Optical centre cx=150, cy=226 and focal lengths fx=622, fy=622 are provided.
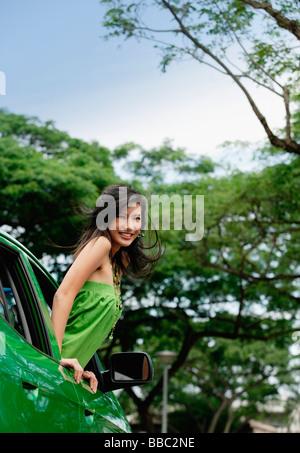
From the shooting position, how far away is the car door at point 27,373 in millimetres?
1522

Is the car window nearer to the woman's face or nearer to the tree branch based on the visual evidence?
the woman's face

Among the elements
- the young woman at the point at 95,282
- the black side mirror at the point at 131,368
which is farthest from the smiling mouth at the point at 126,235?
the black side mirror at the point at 131,368

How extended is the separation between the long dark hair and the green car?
0.27 meters

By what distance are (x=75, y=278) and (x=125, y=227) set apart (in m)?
0.50

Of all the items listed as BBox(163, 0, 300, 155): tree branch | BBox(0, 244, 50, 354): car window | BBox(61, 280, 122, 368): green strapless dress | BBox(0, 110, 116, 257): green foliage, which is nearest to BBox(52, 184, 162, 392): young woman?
BBox(61, 280, 122, 368): green strapless dress

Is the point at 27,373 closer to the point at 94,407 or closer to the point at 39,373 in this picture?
the point at 39,373

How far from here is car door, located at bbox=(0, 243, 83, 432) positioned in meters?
1.52

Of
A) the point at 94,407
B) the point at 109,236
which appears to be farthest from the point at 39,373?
the point at 109,236

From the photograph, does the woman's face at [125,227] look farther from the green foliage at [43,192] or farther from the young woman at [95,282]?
the green foliage at [43,192]

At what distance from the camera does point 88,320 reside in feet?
8.20

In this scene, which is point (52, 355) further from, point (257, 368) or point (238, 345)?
point (257, 368)

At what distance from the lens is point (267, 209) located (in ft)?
44.3
